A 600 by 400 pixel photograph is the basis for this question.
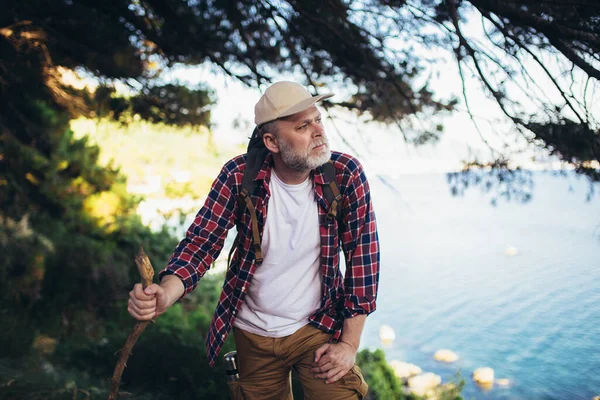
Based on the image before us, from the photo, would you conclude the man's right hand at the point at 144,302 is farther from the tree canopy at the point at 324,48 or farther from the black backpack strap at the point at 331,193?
the tree canopy at the point at 324,48

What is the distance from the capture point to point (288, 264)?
215 cm

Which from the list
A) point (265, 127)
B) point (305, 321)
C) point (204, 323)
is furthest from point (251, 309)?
point (204, 323)

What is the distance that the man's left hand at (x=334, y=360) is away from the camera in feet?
6.75

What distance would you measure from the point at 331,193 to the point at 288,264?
336 mm

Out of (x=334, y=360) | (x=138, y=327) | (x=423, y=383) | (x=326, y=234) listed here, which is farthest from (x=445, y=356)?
(x=138, y=327)

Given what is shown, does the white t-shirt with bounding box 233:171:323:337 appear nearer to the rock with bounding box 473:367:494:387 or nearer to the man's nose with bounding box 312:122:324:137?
the man's nose with bounding box 312:122:324:137

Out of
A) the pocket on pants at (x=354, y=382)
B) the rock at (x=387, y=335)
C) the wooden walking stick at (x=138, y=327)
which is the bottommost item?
the rock at (x=387, y=335)

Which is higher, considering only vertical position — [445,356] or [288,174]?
[288,174]

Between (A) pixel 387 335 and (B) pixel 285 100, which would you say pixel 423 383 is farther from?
(B) pixel 285 100

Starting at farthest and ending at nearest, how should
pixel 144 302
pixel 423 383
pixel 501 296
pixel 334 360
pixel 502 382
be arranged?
pixel 501 296, pixel 502 382, pixel 423 383, pixel 334 360, pixel 144 302

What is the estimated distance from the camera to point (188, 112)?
634 cm

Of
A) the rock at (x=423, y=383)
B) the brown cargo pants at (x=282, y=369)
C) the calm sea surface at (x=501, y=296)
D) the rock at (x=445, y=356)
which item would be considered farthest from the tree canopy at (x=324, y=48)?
the rock at (x=445, y=356)

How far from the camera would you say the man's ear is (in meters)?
2.16

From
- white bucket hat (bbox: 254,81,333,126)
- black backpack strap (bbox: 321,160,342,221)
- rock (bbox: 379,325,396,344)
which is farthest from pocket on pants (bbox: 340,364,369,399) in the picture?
rock (bbox: 379,325,396,344)
